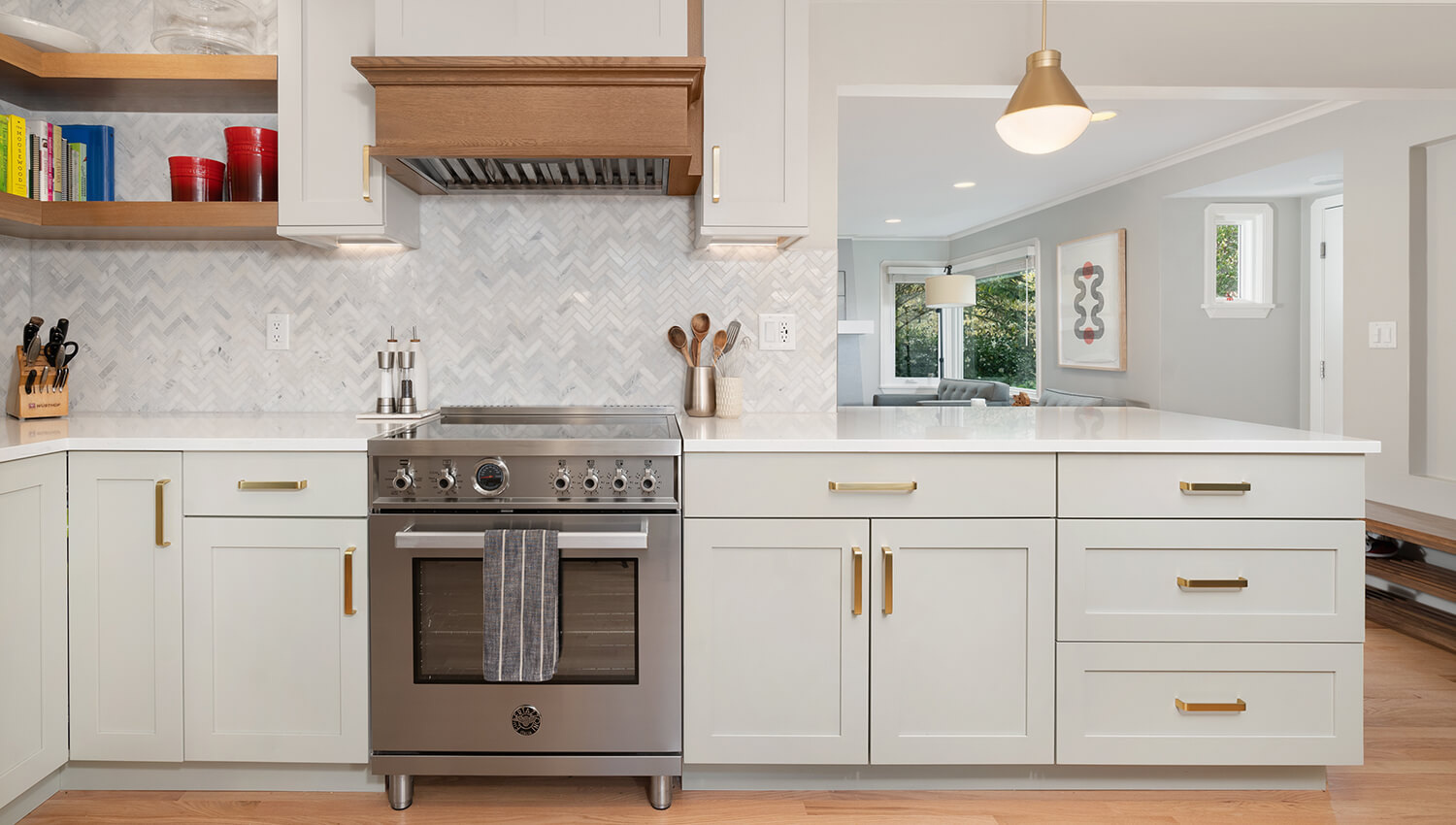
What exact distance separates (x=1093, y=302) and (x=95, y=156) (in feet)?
21.0

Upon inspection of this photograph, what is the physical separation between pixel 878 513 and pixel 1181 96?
70.3 inches

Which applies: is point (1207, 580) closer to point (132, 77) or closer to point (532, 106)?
point (532, 106)

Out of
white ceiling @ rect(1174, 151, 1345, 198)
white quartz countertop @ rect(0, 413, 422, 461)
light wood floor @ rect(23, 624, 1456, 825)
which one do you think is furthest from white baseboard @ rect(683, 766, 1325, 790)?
white ceiling @ rect(1174, 151, 1345, 198)

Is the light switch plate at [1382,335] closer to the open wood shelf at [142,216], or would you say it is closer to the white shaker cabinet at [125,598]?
Result: the open wood shelf at [142,216]

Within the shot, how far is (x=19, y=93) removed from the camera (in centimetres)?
235

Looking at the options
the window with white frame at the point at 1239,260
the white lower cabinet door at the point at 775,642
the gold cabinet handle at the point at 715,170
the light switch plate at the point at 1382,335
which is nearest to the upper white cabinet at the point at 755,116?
the gold cabinet handle at the point at 715,170

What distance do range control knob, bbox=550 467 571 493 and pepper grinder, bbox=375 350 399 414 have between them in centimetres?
78

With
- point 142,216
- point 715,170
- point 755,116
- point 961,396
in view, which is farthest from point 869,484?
point 961,396

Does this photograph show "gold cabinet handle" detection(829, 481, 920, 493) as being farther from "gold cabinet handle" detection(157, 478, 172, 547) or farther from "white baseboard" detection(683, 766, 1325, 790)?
"gold cabinet handle" detection(157, 478, 172, 547)

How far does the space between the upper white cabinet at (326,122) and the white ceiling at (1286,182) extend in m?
4.40

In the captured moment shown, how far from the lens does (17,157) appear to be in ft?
7.29

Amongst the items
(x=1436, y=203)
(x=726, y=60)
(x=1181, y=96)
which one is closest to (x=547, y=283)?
(x=726, y=60)

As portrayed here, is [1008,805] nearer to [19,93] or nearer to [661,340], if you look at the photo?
[661,340]

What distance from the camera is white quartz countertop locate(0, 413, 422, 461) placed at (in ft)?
6.25
